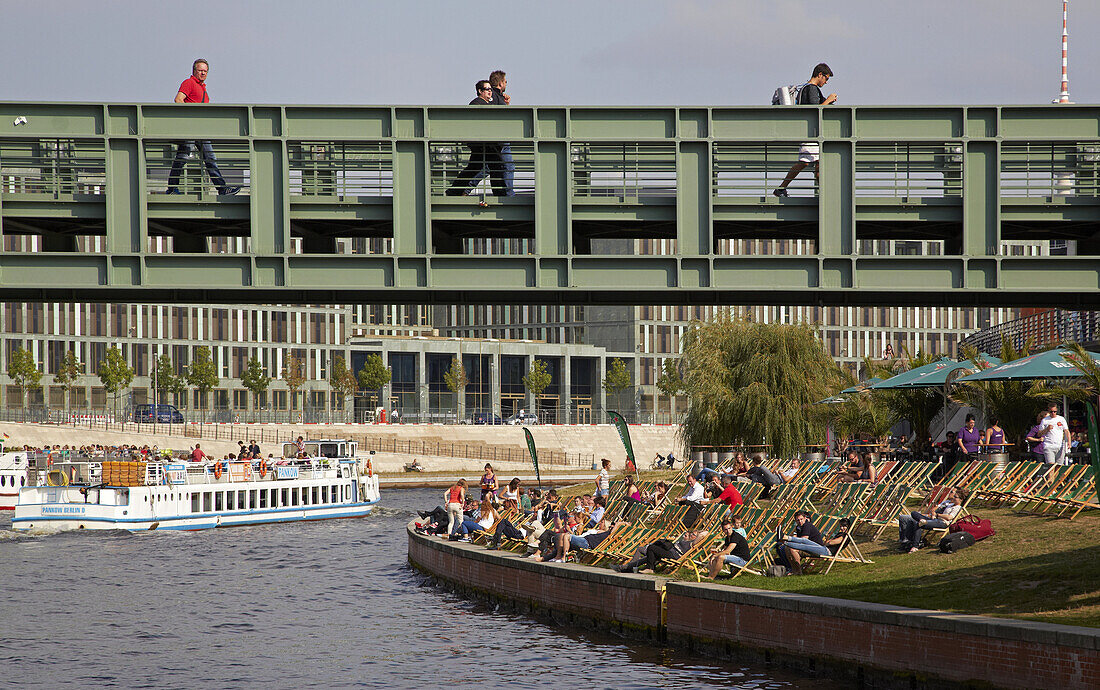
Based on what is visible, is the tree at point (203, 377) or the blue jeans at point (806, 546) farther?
the tree at point (203, 377)

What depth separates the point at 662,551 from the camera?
2242 cm

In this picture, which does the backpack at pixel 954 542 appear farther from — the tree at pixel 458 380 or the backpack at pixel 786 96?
the tree at pixel 458 380

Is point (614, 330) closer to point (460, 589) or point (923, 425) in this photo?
point (923, 425)

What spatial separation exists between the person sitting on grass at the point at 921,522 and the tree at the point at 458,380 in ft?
321

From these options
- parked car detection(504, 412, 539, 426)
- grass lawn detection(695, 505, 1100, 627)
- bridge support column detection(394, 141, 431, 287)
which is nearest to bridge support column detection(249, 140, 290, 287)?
bridge support column detection(394, 141, 431, 287)

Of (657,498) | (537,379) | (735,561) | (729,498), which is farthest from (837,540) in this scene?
(537,379)

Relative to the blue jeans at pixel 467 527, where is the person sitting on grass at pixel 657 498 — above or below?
above

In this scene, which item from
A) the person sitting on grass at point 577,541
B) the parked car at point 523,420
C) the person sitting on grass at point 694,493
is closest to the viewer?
the person sitting on grass at point 577,541

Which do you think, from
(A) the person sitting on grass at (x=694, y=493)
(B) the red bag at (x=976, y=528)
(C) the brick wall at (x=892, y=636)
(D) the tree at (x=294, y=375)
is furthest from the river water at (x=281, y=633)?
(D) the tree at (x=294, y=375)

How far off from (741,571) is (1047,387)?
1431 centimetres

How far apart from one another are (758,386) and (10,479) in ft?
114

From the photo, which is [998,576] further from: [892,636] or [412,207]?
[412,207]

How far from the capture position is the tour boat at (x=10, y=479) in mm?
59031

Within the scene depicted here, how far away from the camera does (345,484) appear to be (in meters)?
57.6
